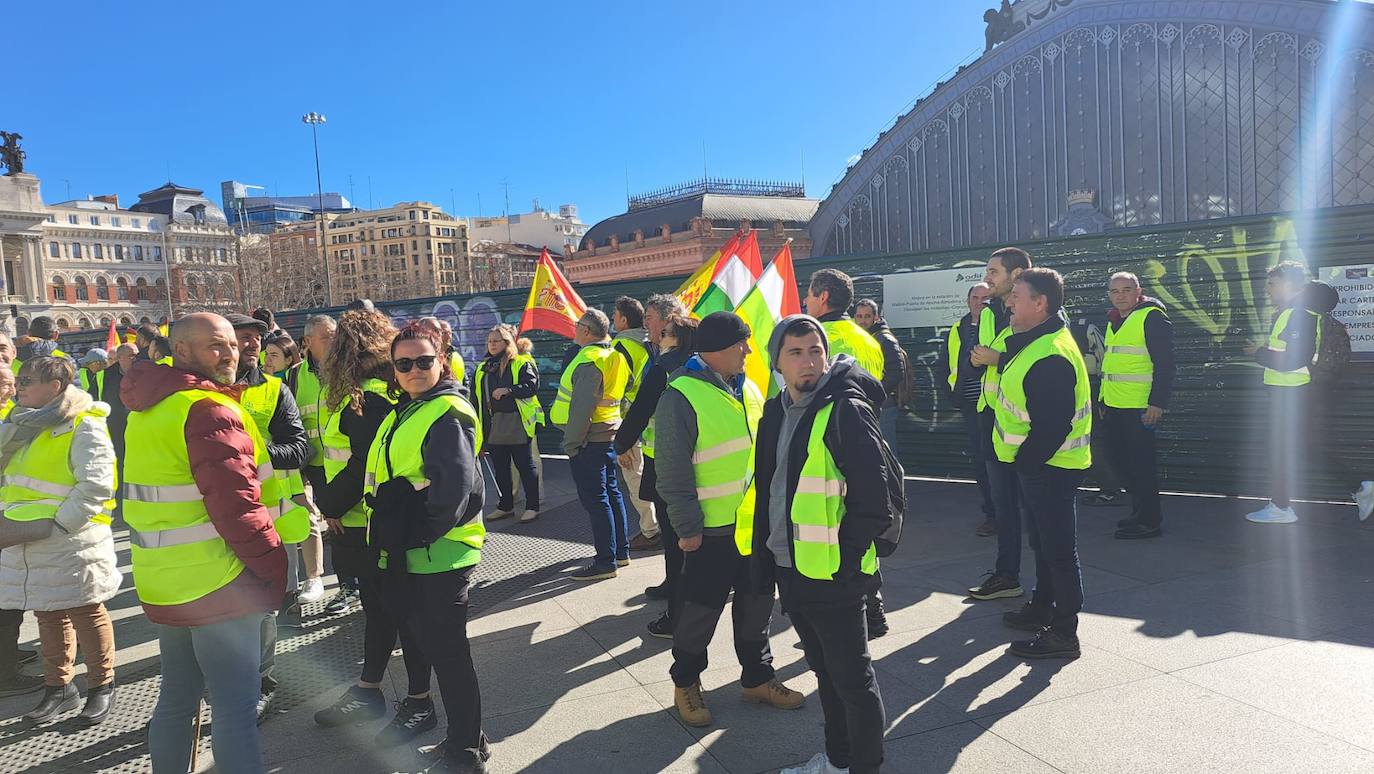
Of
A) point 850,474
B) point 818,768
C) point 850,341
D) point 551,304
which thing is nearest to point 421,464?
point 850,474

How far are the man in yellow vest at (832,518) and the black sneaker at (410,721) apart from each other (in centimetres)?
177

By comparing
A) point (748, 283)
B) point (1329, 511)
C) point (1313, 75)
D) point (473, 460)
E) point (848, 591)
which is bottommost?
point (1329, 511)

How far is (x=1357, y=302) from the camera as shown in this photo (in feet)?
22.0

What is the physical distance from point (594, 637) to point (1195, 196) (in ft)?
101

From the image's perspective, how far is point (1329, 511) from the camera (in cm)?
682

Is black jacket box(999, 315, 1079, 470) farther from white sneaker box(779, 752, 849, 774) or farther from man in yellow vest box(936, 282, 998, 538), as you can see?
man in yellow vest box(936, 282, 998, 538)

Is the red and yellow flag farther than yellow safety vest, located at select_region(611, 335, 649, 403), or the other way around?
the red and yellow flag

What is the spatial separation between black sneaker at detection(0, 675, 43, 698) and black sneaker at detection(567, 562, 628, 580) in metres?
3.08

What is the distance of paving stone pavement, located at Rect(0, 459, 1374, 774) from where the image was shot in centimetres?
341

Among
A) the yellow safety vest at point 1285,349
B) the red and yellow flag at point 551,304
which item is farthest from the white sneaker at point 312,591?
the yellow safety vest at point 1285,349

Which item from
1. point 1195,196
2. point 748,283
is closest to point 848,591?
point 748,283

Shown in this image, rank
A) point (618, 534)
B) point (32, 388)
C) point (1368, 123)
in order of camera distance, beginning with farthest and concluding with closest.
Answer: point (1368, 123) < point (618, 534) < point (32, 388)

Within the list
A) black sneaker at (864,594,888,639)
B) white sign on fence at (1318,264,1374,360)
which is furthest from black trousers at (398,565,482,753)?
white sign on fence at (1318,264,1374,360)

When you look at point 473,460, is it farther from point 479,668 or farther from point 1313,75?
point 1313,75
